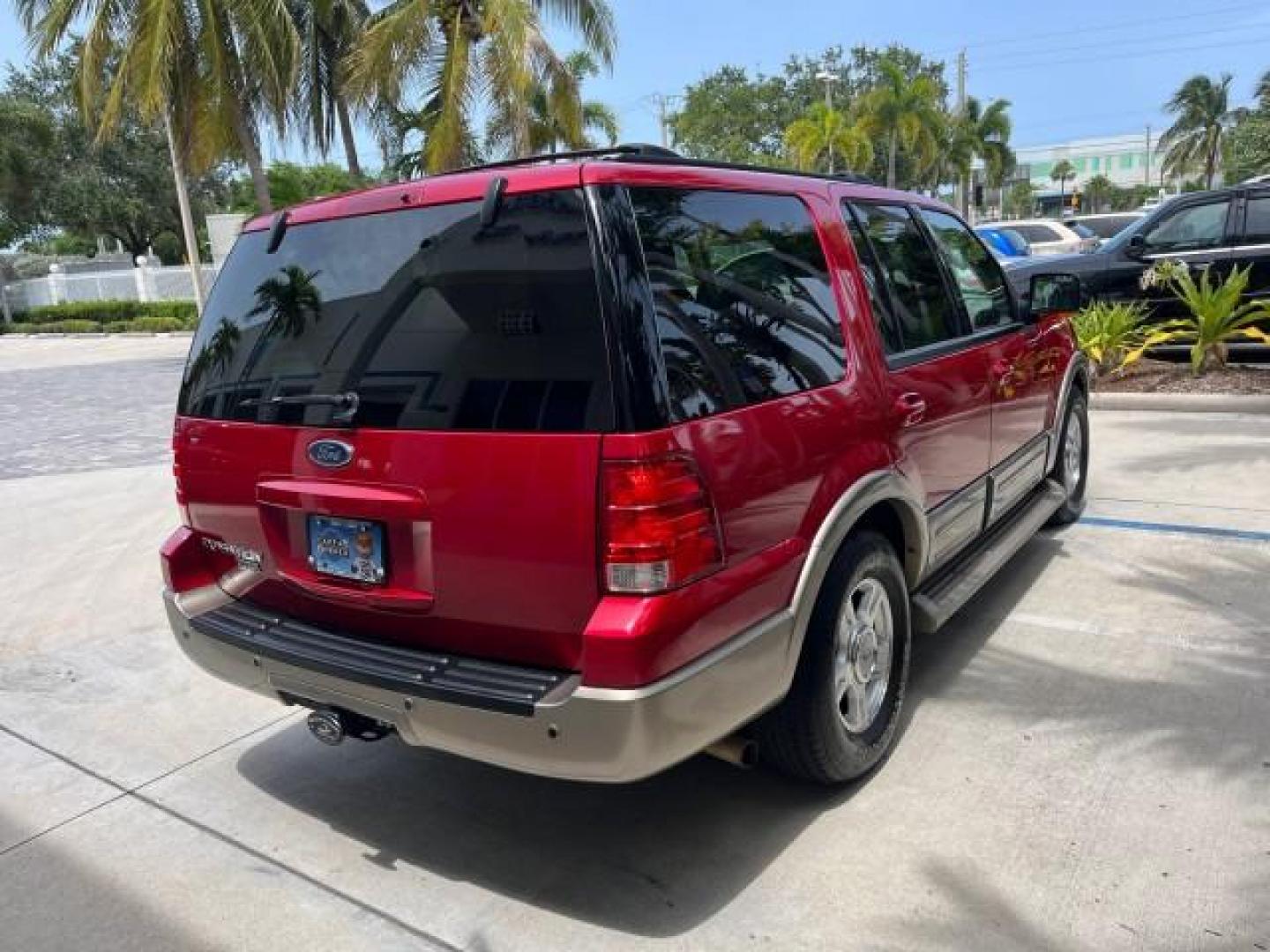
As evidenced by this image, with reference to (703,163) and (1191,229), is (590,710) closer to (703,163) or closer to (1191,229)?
(703,163)

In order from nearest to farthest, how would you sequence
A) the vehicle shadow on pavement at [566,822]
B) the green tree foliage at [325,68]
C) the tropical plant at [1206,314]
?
the vehicle shadow on pavement at [566,822], the tropical plant at [1206,314], the green tree foliage at [325,68]

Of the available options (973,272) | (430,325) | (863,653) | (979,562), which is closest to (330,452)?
(430,325)

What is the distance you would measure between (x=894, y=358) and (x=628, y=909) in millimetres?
1925

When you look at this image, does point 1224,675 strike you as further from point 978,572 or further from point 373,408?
point 373,408

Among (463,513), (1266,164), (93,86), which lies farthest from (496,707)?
(1266,164)

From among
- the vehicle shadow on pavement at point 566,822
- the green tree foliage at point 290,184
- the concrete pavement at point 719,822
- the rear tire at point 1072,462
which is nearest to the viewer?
the concrete pavement at point 719,822

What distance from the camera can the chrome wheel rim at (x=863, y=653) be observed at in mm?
3039

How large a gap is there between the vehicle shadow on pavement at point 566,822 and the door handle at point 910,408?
108 centimetres

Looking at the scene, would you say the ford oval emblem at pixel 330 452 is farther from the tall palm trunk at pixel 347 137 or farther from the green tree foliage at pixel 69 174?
the green tree foliage at pixel 69 174

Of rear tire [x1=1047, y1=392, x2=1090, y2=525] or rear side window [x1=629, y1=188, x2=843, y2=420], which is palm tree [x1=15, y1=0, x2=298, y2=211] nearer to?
rear tire [x1=1047, y1=392, x2=1090, y2=525]

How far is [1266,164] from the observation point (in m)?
35.8

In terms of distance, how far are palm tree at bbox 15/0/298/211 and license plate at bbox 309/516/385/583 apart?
1642 cm

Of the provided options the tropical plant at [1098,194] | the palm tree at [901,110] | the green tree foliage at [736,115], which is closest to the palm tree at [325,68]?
the palm tree at [901,110]

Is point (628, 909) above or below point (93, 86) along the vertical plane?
below
